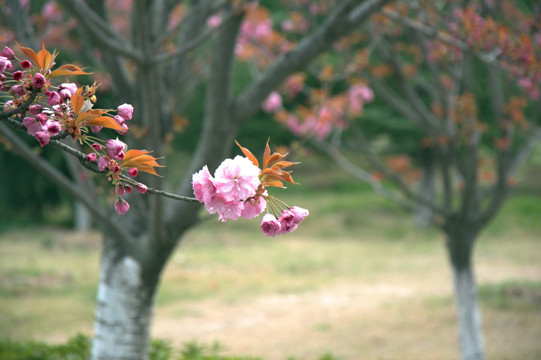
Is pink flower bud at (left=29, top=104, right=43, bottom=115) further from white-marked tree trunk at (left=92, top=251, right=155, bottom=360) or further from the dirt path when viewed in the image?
the dirt path

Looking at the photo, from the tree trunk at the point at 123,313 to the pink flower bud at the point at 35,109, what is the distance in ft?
7.55

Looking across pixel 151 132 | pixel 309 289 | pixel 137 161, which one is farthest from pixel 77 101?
pixel 309 289

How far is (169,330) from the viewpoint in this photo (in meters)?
6.69

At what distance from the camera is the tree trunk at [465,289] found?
479 cm

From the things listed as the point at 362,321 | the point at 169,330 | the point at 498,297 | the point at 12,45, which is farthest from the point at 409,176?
the point at 12,45

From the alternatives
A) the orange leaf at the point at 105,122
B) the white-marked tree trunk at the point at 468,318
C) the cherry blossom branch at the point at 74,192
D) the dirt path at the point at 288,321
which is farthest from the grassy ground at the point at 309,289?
the orange leaf at the point at 105,122

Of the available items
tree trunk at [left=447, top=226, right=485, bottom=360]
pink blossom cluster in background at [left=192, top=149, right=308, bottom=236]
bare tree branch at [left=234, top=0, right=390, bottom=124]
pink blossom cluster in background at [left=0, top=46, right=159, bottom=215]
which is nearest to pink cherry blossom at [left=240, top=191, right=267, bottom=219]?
pink blossom cluster in background at [left=192, top=149, right=308, bottom=236]

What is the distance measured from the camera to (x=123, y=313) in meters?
3.29

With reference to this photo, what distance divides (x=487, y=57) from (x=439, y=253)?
8.77 meters

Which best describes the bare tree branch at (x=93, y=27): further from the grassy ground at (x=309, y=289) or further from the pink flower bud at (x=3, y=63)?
the grassy ground at (x=309, y=289)

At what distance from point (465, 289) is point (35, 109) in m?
4.46

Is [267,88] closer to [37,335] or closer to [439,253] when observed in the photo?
[37,335]

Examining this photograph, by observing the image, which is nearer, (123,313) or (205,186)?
(205,186)

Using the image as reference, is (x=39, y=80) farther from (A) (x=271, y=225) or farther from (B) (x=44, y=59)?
(A) (x=271, y=225)
